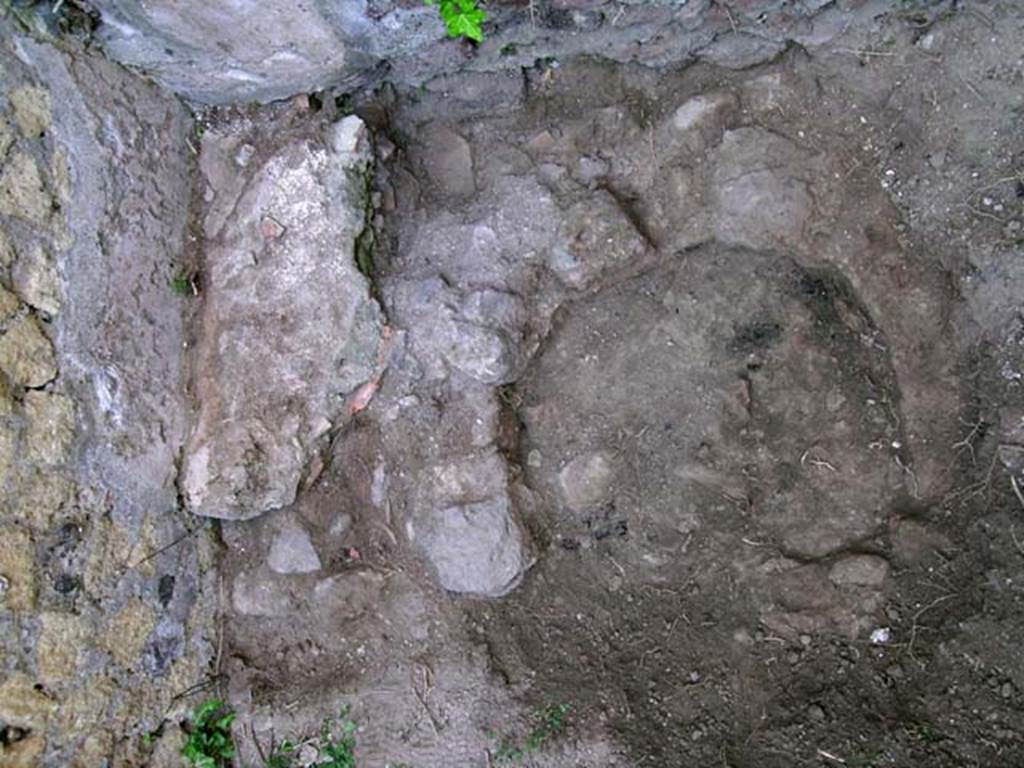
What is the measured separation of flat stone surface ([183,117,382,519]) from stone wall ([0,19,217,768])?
15 cm

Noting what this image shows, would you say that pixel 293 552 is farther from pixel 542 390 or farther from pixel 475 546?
pixel 542 390

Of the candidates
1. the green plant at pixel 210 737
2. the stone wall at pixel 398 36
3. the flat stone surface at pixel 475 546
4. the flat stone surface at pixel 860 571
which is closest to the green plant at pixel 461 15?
the stone wall at pixel 398 36

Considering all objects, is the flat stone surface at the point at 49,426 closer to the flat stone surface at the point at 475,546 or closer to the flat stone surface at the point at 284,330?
the flat stone surface at the point at 284,330

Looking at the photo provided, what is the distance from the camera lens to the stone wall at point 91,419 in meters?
2.46

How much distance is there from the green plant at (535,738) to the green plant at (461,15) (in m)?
2.12

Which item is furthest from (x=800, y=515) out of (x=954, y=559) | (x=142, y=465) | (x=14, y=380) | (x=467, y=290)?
(x=14, y=380)

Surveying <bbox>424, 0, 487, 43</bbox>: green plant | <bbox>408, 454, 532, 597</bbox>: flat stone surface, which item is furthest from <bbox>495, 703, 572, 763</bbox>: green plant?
<bbox>424, 0, 487, 43</bbox>: green plant

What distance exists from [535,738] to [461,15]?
2232mm

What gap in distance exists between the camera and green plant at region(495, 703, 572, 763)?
2799mm

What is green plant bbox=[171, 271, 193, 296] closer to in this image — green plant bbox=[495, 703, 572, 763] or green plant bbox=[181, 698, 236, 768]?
green plant bbox=[181, 698, 236, 768]

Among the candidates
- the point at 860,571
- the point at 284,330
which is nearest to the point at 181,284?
the point at 284,330

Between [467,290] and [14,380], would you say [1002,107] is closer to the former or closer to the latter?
[467,290]

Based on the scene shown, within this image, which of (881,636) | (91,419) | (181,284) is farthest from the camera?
(181,284)

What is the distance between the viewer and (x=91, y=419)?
2.65 metres
